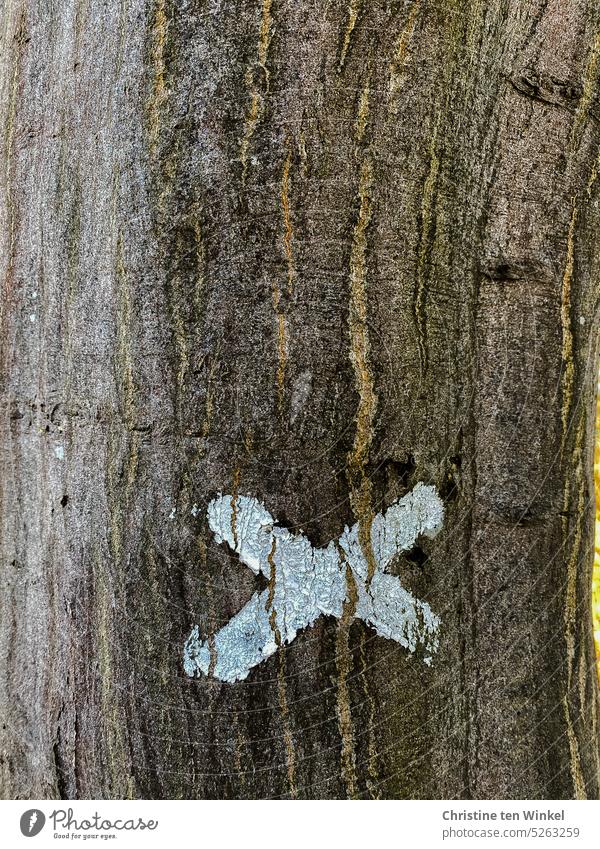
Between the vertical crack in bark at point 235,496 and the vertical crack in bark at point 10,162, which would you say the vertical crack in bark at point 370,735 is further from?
the vertical crack in bark at point 10,162

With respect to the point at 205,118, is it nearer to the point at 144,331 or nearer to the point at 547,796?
the point at 144,331

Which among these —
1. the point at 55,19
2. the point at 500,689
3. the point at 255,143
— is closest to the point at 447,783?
the point at 500,689

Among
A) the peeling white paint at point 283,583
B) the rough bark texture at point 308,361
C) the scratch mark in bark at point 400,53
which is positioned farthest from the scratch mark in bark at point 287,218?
the peeling white paint at point 283,583

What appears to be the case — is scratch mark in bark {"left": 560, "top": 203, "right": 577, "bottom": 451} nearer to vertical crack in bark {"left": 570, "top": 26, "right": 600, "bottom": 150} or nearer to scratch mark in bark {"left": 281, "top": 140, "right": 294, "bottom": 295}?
vertical crack in bark {"left": 570, "top": 26, "right": 600, "bottom": 150}

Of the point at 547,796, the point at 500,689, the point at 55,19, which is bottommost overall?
the point at 547,796

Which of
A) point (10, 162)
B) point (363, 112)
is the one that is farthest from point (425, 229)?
point (10, 162)

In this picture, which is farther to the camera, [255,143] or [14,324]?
[14,324]
